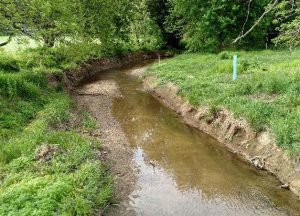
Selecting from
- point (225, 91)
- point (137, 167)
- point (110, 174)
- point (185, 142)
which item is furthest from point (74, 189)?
point (225, 91)

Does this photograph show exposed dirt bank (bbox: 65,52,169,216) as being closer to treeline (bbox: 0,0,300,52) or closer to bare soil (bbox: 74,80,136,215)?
bare soil (bbox: 74,80,136,215)

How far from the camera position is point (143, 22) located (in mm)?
39719

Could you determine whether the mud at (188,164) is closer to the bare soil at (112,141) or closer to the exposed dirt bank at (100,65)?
the bare soil at (112,141)

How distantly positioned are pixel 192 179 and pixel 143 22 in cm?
3162

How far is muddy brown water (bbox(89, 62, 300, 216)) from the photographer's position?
8551mm

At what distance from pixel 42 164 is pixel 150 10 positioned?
1245 inches

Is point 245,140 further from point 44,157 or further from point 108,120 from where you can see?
point 44,157

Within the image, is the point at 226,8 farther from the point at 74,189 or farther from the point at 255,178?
the point at 74,189

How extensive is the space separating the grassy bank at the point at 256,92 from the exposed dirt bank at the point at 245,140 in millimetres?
238

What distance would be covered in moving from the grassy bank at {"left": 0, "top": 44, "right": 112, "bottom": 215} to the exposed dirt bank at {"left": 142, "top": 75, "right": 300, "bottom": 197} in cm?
414

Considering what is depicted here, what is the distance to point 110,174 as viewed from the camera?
388 inches

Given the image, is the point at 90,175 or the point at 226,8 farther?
the point at 226,8

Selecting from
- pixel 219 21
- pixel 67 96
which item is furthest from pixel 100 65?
pixel 67 96

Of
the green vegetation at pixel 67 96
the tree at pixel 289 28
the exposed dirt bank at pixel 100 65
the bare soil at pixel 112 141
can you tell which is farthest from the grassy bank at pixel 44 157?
the exposed dirt bank at pixel 100 65
